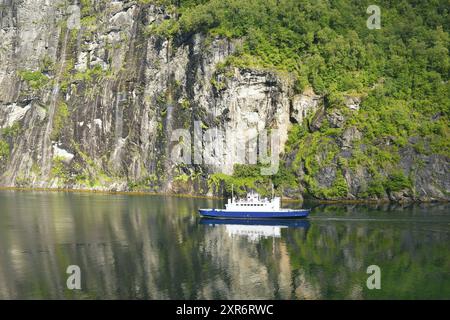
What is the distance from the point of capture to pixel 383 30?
12000 centimetres

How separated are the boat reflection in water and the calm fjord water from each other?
242mm

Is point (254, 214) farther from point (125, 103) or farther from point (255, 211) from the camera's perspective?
point (125, 103)

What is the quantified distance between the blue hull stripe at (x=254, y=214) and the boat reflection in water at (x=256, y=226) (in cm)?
55

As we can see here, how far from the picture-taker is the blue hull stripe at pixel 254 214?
2889 inches

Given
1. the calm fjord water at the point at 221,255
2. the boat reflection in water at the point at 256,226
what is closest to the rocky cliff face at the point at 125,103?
the boat reflection in water at the point at 256,226

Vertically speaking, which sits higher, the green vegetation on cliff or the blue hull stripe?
the green vegetation on cliff

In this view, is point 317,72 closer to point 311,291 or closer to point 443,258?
point 443,258

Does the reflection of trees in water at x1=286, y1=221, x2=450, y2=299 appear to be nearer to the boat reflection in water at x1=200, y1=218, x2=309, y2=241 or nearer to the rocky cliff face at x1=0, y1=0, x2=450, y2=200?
the boat reflection in water at x1=200, y1=218, x2=309, y2=241

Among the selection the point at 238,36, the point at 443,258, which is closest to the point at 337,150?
the point at 238,36

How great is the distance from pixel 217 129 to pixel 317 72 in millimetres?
22889

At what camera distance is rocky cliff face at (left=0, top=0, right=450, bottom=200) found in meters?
112

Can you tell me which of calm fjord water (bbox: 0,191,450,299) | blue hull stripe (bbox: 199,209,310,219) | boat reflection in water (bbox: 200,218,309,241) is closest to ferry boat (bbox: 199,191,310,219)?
blue hull stripe (bbox: 199,209,310,219)

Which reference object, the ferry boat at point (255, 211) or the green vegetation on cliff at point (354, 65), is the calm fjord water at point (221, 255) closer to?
the ferry boat at point (255, 211)
